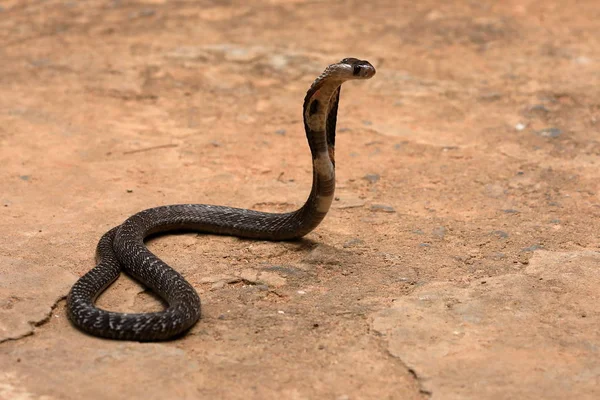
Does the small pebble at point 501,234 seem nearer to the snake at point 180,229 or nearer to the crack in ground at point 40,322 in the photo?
the snake at point 180,229

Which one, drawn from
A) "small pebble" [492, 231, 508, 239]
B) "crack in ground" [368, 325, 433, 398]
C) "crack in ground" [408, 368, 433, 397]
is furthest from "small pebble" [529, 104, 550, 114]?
"crack in ground" [408, 368, 433, 397]

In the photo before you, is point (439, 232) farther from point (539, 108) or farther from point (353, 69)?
point (539, 108)

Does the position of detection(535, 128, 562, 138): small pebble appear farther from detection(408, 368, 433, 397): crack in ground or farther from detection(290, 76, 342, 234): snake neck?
detection(408, 368, 433, 397): crack in ground

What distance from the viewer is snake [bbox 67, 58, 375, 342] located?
507 cm

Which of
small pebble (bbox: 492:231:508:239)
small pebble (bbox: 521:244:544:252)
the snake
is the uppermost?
the snake

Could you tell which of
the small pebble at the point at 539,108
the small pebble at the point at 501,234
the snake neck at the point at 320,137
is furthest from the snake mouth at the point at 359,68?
the small pebble at the point at 539,108

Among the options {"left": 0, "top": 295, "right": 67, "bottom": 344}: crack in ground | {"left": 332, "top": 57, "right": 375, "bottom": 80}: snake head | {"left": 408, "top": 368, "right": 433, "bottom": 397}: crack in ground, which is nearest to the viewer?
{"left": 408, "top": 368, "right": 433, "bottom": 397}: crack in ground

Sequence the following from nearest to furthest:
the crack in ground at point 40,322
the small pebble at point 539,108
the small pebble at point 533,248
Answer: the crack in ground at point 40,322 < the small pebble at point 533,248 < the small pebble at point 539,108

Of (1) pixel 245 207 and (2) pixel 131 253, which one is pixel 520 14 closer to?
(1) pixel 245 207

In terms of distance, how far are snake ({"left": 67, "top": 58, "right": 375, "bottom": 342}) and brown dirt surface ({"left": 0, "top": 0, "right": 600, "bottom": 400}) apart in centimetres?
11

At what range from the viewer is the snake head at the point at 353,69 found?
561cm

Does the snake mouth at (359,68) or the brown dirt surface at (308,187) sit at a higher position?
the snake mouth at (359,68)

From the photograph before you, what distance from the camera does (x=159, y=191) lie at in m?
7.46

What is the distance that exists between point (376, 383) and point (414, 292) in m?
1.17
